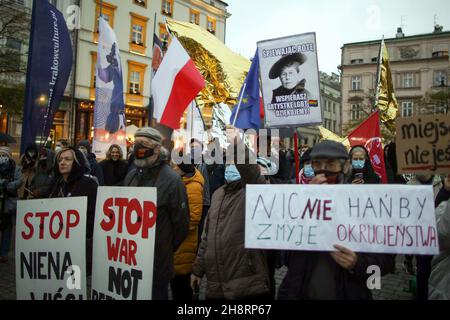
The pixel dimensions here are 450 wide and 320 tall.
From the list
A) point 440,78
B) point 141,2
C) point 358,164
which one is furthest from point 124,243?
point 440,78

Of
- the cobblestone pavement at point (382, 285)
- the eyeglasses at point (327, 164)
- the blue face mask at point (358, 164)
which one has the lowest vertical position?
the cobblestone pavement at point (382, 285)

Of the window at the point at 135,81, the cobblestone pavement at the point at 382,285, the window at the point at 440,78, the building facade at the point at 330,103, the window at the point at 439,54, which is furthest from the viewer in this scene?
the building facade at the point at 330,103

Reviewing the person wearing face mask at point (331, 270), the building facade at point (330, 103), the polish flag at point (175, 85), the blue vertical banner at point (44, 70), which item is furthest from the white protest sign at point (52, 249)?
the building facade at point (330, 103)

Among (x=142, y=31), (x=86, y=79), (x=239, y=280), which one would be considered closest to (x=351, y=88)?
(x=142, y=31)

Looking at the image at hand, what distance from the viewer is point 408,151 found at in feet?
8.23

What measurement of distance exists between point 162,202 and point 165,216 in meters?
0.14

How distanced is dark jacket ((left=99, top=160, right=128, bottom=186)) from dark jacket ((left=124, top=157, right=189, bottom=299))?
159 inches

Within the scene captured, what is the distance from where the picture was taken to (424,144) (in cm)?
247

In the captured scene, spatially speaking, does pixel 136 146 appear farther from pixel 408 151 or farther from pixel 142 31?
pixel 142 31

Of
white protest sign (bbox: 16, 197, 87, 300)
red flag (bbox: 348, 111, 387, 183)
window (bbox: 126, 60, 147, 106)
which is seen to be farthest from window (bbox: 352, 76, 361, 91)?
white protest sign (bbox: 16, 197, 87, 300)

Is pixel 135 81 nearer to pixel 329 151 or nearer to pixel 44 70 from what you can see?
pixel 44 70

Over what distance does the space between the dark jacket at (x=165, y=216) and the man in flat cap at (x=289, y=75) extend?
2281mm

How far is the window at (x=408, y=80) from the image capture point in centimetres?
5016

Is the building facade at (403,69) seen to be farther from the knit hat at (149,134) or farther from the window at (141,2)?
the knit hat at (149,134)
